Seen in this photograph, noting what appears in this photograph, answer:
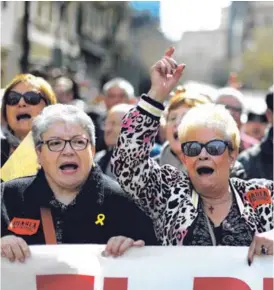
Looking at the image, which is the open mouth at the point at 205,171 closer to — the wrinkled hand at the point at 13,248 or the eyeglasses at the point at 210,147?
the eyeglasses at the point at 210,147

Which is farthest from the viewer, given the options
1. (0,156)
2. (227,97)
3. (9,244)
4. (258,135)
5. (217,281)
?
(258,135)

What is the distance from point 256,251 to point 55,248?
2.67ft

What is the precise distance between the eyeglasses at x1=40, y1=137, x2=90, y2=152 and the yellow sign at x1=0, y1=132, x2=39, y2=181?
69 cm

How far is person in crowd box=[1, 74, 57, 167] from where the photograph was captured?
4664 millimetres

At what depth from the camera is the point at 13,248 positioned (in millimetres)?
3322

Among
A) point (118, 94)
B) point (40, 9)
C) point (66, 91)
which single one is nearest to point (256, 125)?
point (118, 94)

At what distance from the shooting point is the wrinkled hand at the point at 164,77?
3553mm

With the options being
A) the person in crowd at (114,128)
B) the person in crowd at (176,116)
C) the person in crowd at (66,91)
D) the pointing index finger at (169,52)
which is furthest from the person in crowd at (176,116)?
the person in crowd at (66,91)

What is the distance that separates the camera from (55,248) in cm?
347

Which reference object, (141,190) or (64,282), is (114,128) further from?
(64,282)

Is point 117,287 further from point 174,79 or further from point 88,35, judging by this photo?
point 88,35

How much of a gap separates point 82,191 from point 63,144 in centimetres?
21

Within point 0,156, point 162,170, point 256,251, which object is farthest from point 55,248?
point 0,156

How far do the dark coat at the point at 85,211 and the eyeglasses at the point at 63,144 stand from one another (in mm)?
129
